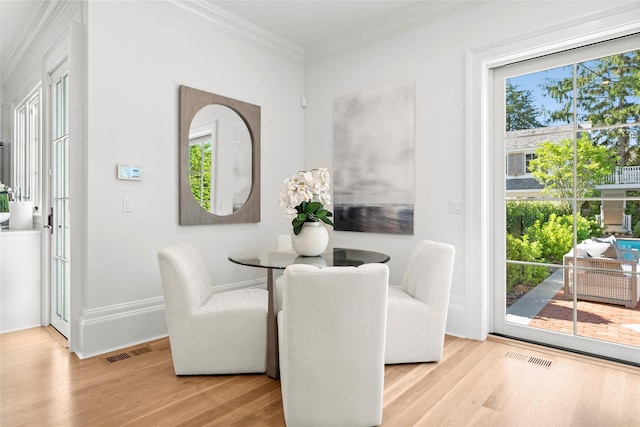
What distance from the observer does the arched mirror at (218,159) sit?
314 centimetres

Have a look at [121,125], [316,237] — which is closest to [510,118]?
[316,237]

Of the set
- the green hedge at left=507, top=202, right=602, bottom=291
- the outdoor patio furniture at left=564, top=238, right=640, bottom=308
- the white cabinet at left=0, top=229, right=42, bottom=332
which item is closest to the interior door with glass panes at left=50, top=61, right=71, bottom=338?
the white cabinet at left=0, top=229, right=42, bottom=332

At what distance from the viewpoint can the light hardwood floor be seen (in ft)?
6.05

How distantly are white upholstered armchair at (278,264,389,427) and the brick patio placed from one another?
1814 mm

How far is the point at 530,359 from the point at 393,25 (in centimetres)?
288

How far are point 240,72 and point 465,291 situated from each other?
2.77m

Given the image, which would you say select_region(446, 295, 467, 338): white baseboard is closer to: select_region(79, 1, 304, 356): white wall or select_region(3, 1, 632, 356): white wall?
select_region(3, 1, 632, 356): white wall

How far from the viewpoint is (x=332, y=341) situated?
1.63 meters

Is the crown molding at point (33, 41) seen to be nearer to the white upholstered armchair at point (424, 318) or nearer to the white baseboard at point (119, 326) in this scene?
the white baseboard at point (119, 326)

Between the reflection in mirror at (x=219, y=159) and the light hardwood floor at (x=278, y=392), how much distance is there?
4.40 ft

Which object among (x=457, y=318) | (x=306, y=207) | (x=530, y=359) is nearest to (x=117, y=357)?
(x=306, y=207)

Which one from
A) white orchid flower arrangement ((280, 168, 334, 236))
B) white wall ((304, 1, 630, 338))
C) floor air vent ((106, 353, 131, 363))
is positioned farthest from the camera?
white wall ((304, 1, 630, 338))

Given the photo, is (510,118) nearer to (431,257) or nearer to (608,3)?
(608,3)

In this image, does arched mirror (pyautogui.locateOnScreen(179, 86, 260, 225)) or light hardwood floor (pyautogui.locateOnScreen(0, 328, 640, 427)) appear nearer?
light hardwood floor (pyautogui.locateOnScreen(0, 328, 640, 427))
